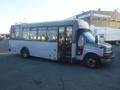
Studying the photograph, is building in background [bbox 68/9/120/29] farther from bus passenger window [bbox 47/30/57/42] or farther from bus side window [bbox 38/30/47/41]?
bus passenger window [bbox 47/30/57/42]

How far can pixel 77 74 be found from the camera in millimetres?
10398

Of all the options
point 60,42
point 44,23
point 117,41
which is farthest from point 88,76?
point 117,41

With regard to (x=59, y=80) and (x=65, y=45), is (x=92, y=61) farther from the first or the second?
(x=59, y=80)

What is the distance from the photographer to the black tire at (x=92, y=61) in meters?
11.9

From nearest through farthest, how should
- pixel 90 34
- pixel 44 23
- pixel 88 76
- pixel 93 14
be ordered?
pixel 88 76 < pixel 90 34 < pixel 44 23 < pixel 93 14

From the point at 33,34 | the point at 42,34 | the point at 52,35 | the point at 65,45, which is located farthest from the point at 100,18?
the point at 65,45

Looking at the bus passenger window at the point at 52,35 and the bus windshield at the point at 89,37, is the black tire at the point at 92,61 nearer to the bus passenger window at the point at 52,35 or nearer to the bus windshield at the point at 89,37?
the bus windshield at the point at 89,37

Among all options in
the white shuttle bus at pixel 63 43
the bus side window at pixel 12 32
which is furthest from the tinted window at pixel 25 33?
the bus side window at pixel 12 32

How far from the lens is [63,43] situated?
13.5 meters

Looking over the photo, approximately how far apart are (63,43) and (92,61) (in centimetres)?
256

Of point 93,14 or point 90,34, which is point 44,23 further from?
point 93,14

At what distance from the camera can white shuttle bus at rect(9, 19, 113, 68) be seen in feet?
39.4

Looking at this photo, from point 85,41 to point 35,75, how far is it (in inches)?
161

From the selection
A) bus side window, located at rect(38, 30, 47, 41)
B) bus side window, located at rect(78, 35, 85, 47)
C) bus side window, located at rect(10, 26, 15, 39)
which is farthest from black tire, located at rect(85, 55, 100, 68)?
bus side window, located at rect(10, 26, 15, 39)
